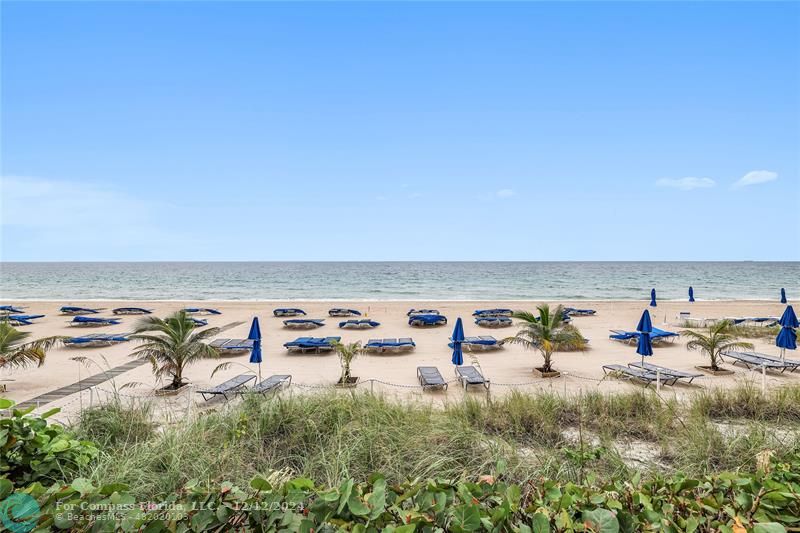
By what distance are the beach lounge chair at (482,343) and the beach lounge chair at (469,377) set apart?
10.3 ft

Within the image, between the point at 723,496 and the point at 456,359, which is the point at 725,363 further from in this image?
the point at 723,496

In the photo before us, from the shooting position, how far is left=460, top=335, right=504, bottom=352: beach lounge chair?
46.2 ft

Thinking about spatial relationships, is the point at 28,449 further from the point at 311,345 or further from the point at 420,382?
the point at 311,345

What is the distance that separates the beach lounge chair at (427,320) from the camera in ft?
63.5

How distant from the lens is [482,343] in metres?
14.1

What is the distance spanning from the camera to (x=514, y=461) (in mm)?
3252

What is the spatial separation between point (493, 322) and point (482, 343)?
5738mm

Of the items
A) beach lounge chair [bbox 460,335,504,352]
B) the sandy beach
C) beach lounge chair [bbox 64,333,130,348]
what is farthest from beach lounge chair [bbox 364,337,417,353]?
beach lounge chair [bbox 64,333,130,348]

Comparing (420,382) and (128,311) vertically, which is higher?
(128,311)

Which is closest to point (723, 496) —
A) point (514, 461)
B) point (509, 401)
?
point (514, 461)

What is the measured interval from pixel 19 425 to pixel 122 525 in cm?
144

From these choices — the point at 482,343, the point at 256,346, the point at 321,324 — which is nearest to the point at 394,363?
the point at 482,343

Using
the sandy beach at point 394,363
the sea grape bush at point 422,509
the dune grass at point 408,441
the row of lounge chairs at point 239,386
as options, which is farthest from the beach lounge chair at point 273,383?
the sea grape bush at point 422,509

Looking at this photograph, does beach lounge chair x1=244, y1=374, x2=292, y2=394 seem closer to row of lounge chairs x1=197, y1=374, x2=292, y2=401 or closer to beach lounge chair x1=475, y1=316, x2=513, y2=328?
row of lounge chairs x1=197, y1=374, x2=292, y2=401
